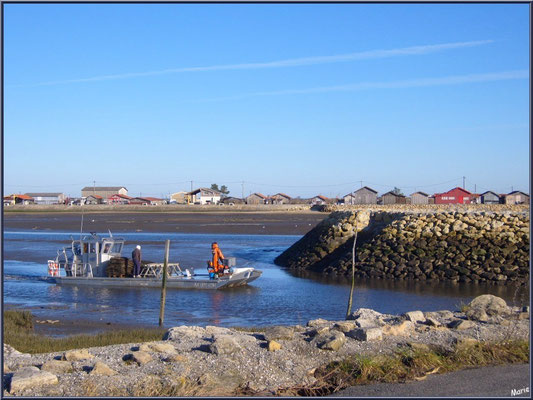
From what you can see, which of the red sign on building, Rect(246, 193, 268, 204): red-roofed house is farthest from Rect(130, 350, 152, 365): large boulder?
Rect(246, 193, 268, 204): red-roofed house

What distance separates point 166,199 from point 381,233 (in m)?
114

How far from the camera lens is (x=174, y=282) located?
2550 cm

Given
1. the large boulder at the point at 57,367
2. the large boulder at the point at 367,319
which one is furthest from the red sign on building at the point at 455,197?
the large boulder at the point at 57,367

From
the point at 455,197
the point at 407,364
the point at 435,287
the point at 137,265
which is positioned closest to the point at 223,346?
the point at 407,364

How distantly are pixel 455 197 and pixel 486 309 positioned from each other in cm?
8009

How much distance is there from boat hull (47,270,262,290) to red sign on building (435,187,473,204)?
225 feet

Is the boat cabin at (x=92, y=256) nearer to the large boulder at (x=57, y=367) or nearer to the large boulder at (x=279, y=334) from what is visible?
the large boulder at (x=279, y=334)

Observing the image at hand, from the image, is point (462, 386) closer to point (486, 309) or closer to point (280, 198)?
point (486, 309)

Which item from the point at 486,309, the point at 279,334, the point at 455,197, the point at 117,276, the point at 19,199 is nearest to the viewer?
the point at 279,334

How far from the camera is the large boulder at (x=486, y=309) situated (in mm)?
12723

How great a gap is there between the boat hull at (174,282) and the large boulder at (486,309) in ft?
42.8

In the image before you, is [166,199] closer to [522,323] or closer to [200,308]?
[200,308]

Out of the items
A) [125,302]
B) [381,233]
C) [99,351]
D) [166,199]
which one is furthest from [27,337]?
[166,199]

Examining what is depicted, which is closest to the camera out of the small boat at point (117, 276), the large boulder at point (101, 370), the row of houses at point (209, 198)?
the large boulder at point (101, 370)
